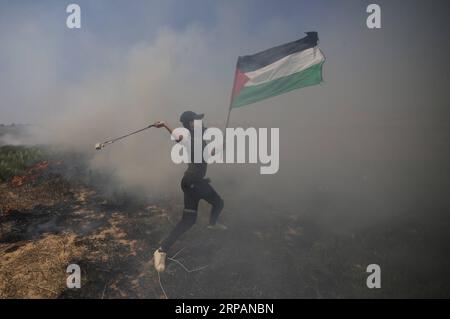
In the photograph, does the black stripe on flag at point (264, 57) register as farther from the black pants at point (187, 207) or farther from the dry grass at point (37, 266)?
the dry grass at point (37, 266)

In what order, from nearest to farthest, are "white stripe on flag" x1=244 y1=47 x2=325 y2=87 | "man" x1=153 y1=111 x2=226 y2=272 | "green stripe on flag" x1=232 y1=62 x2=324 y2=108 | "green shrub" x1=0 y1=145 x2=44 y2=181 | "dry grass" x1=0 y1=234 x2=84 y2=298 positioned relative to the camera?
"dry grass" x1=0 y1=234 x2=84 y2=298 → "man" x1=153 y1=111 x2=226 y2=272 → "white stripe on flag" x1=244 y1=47 x2=325 y2=87 → "green stripe on flag" x1=232 y1=62 x2=324 y2=108 → "green shrub" x1=0 y1=145 x2=44 y2=181

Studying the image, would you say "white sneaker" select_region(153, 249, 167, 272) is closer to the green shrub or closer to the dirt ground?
the dirt ground

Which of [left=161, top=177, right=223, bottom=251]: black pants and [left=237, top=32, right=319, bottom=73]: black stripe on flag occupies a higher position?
[left=237, top=32, right=319, bottom=73]: black stripe on flag

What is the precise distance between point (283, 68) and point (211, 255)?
4066 mm

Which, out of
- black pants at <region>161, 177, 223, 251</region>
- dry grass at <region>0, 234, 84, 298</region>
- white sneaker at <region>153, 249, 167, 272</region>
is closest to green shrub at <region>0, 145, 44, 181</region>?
dry grass at <region>0, 234, 84, 298</region>

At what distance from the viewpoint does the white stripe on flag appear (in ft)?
18.6

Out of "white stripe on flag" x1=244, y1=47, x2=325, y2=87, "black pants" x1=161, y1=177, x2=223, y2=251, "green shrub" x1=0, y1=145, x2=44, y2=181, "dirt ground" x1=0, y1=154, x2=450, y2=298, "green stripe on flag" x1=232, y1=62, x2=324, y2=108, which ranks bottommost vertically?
"dirt ground" x1=0, y1=154, x2=450, y2=298

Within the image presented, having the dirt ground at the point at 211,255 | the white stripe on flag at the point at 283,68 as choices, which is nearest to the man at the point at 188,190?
the dirt ground at the point at 211,255

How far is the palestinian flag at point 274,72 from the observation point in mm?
5695

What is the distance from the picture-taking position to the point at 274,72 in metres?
5.82

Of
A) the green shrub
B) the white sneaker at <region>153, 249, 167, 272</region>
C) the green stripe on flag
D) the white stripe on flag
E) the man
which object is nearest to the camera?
the white sneaker at <region>153, 249, 167, 272</region>

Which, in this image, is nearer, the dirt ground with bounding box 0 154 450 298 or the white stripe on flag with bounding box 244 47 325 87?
the dirt ground with bounding box 0 154 450 298

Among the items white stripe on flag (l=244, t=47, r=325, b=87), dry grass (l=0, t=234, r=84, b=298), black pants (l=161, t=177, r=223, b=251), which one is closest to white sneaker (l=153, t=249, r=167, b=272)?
black pants (l=161, t=177, r=223, b=251)

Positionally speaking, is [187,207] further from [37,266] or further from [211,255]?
[37,266]
